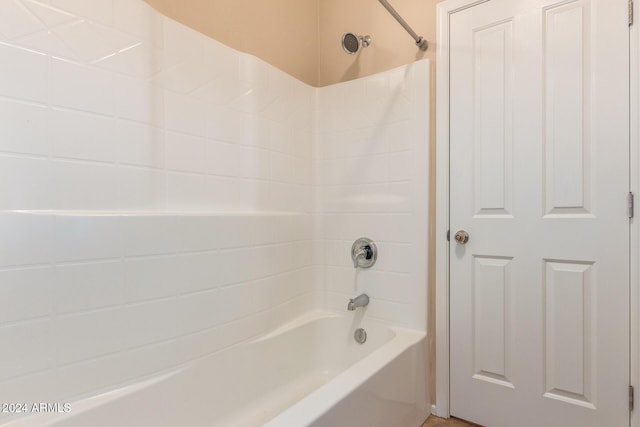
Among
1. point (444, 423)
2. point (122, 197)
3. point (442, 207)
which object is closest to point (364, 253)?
point (442, 207)

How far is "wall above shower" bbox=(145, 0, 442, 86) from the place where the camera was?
153cm

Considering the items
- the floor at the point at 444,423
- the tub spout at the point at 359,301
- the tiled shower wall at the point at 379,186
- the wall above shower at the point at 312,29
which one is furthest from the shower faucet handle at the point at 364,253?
the wall above shower at the point at 312,29

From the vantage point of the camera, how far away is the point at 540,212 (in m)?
1.44

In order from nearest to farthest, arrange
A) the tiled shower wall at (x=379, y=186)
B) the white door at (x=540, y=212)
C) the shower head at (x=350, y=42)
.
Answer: the white door at (x=540, y=212), the shower head at (x=350, y=42), the tiled shower wall at (x=379, y=186)

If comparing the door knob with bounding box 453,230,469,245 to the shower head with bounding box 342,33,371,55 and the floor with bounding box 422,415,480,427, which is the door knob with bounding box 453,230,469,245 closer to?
the floor with bounding box 422,415,480,427

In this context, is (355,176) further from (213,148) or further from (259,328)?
(259,328)

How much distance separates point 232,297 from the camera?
1.49 m

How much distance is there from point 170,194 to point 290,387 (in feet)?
3.77

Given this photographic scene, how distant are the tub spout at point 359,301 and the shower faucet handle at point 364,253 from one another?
6.8 inches

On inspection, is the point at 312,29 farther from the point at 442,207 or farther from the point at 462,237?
the point at 462,237

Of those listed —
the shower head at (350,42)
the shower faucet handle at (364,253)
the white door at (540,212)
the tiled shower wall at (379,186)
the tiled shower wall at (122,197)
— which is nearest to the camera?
the tiled shower wall at (122,197)

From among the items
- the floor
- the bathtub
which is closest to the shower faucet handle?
the bathtub

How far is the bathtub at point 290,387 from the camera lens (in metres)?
1.04

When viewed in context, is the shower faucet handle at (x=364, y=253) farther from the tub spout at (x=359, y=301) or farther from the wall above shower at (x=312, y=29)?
the wall above shower at (x=312, y=29)
